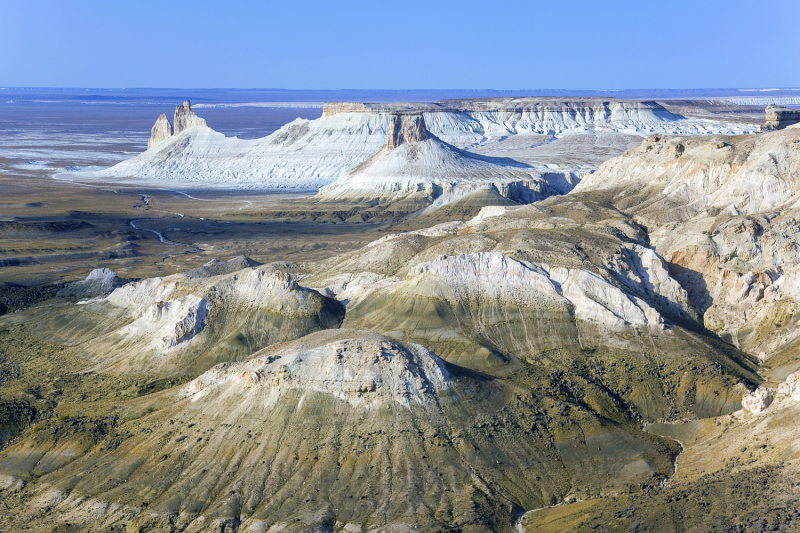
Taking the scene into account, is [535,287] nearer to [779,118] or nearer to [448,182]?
[779,118]

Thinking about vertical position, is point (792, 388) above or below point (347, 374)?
above

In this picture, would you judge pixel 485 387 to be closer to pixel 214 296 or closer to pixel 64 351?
pixel 214 296

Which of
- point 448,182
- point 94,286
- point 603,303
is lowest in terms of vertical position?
point 94,286

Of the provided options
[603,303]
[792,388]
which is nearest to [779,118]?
[603,303]

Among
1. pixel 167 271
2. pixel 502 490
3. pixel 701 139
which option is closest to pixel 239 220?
pixel 167 271

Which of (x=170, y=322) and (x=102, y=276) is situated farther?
(x=102, y=276)
